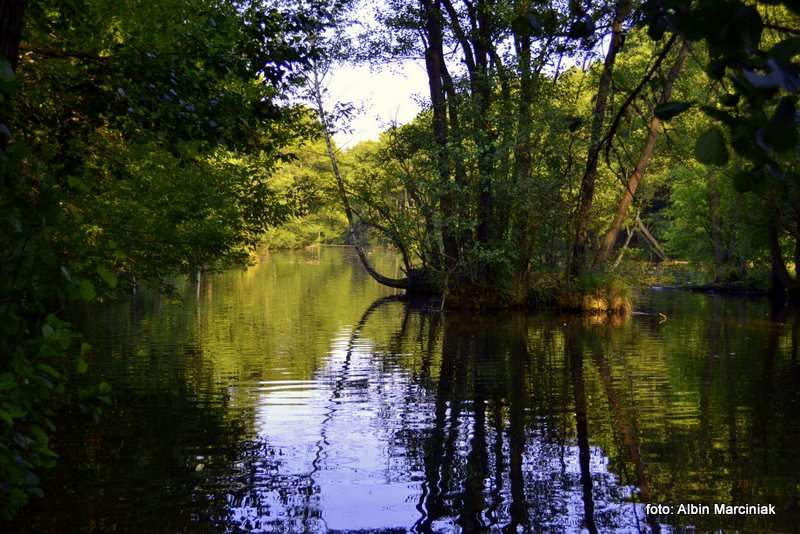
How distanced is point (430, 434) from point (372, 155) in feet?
59.3

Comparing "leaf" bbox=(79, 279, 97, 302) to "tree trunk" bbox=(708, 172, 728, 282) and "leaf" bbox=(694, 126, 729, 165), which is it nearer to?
"leaf" bbox=(694, 126, 729, 165)

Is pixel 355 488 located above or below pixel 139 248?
below

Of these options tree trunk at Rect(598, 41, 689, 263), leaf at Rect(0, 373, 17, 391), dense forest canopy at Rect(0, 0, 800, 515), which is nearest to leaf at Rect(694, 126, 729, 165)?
dense forest canopy at Rect(0, 0, 800, 515)

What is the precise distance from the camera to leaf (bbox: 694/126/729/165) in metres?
1.64

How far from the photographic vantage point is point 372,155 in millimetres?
25172

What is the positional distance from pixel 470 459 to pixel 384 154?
17793mm

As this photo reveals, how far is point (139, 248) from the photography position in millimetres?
10242

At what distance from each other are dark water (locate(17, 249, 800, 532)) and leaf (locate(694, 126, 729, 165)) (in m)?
4.01

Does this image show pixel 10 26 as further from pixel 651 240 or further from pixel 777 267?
pixel 651 240

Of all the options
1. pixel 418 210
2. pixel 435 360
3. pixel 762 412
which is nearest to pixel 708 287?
pixel 418 210

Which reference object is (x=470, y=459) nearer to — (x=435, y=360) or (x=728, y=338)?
(x=435, y=360)

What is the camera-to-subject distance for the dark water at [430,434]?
18.1 feet

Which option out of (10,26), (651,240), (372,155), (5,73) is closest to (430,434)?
(10,26)

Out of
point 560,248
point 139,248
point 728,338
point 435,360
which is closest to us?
point 139,248
